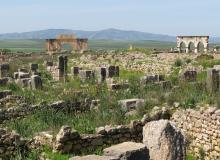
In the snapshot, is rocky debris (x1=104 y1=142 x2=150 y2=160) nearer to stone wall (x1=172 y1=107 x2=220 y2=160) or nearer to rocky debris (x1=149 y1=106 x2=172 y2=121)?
stone wall (x1=172 y1=107 x2=220 y2=160)

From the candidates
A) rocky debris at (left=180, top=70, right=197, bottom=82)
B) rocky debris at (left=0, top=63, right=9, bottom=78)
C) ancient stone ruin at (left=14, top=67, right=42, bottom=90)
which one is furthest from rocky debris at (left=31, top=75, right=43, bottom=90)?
rocky debris at (left=0, top=63, right=9, bottom=78)

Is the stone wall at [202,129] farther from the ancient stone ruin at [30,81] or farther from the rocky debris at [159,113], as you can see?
the ancient stone ruin at [30,81]

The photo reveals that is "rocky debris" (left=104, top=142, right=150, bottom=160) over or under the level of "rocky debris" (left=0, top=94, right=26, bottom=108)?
over

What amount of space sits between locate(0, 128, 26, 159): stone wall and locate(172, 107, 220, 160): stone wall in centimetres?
532

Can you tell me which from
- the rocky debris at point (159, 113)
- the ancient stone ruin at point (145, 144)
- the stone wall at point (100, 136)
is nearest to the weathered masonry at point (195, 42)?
the rocky debris at point (159, 113)

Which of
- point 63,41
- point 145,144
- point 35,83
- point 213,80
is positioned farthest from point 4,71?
point 63,41

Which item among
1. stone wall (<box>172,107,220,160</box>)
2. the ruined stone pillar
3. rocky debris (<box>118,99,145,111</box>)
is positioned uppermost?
the ruined stone pillar

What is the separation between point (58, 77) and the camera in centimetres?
2838

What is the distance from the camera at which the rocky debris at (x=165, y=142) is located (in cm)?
889

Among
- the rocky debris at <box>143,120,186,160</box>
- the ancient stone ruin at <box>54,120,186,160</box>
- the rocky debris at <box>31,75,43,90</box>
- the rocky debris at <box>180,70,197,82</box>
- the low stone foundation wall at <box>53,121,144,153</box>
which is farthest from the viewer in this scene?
the rocky debris at <box>180,70,197,82</box>

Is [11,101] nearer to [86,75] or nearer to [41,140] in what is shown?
[41,140]

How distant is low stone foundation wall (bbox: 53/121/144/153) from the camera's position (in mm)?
11625

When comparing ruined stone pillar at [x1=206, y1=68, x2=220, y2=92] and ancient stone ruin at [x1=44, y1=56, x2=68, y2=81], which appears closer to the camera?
ruined stone pillar at [x1=206, y1=68, x2=220, y2=92]

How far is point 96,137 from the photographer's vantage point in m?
12.3
